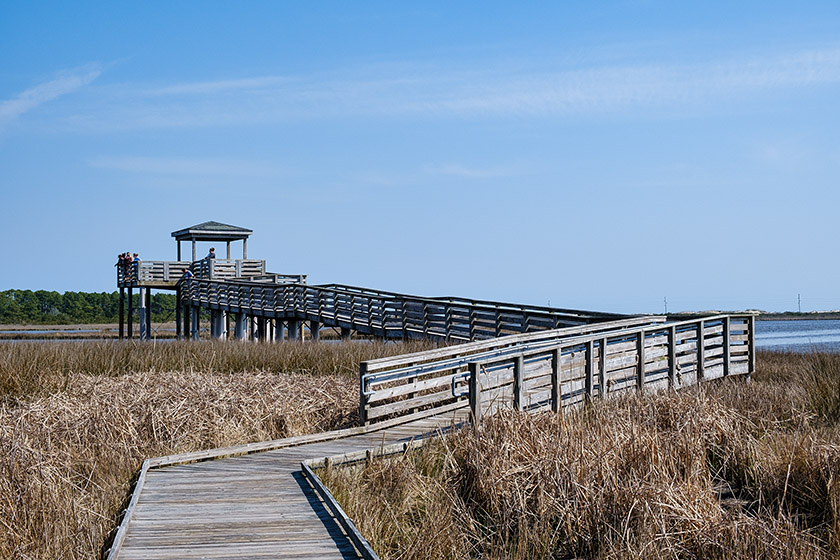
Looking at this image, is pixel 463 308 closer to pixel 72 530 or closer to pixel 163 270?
pixel 72 530

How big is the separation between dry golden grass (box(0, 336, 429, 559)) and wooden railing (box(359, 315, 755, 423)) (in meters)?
1.29

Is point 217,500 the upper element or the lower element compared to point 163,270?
lower

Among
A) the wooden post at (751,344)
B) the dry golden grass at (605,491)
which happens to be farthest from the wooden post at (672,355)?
the dry golden grass at (605,491)

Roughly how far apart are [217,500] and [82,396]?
21.8 feet

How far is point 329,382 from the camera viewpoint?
1451 cm

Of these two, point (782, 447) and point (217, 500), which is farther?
point (782, 447)

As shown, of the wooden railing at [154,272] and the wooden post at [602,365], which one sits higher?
the wooden railing at [154,272]

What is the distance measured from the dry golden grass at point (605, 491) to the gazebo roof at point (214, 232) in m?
30.4

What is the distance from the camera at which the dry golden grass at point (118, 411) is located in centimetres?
721

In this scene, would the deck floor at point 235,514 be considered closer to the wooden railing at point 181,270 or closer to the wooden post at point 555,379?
the wooden post at point 555,379

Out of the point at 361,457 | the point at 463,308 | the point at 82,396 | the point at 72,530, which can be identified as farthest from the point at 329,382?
the point at 463,308

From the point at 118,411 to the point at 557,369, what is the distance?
5.67 metres

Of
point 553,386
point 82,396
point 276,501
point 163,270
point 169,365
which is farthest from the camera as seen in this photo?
point 163,270

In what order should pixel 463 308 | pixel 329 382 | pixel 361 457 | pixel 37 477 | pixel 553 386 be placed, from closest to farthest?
1. pixel 37 477
2. pixel 361 457
3. pixel 553 386
4. pixel 329 382
5. pixel 463 308
